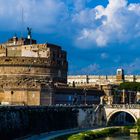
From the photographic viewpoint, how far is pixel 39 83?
268 ft

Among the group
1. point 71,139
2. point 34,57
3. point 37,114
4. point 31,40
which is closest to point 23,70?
point 34,57

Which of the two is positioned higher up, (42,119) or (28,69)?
(28,69)

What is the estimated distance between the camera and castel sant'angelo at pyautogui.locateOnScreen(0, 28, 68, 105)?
80.7 metres

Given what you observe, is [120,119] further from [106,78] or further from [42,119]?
[106,78]

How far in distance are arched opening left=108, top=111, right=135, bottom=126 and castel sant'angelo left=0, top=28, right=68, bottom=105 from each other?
11006 mm

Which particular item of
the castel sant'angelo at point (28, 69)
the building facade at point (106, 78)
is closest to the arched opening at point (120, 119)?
the castel sant'angelo at point (28, 69)

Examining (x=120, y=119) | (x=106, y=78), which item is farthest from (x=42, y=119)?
(x=106, y=78)

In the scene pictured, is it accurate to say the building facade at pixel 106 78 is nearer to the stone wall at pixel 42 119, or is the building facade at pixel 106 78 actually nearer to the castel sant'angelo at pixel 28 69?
the castel sant'angelo at pixel 28 69

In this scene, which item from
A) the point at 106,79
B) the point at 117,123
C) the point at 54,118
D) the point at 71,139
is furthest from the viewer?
the point at 106,79

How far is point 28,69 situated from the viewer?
3647 inches

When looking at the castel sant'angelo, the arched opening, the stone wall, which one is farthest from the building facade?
the stone wall

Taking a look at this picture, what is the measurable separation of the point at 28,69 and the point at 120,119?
59.0 feet

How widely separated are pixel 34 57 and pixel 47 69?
2967 mm

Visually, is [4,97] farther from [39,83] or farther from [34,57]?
[34,57]
